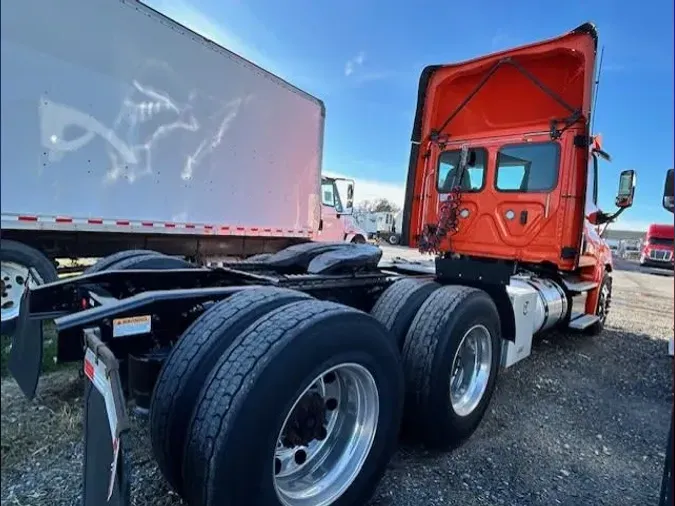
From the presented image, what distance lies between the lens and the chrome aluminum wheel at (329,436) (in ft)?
6.97

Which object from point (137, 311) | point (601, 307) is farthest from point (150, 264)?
point (601, 307)

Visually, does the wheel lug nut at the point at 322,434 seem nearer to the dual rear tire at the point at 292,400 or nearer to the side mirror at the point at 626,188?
the dual rear tire at the point at 292,400

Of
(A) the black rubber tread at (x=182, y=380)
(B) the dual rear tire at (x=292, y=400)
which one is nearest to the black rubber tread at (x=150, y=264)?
(B) the dual rear tire at (x=292, y=400)

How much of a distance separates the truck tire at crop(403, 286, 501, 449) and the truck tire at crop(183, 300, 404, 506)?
0.56m

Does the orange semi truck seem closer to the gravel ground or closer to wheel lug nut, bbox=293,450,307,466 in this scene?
wheel lug nut, bbox=293,450,307,466

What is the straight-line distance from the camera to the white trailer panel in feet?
15.5

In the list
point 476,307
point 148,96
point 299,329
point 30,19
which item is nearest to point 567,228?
point 476,307

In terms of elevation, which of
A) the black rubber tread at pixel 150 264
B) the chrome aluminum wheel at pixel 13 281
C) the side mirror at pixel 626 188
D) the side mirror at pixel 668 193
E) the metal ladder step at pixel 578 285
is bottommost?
the chrome aluminum wheel at pixel 13 281

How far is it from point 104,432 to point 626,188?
549cm

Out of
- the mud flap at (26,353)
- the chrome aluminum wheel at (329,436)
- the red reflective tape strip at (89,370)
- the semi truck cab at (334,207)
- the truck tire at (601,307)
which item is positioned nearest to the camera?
the red reflective tape strip at (89,370)

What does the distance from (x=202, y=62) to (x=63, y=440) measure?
5163 millimetres

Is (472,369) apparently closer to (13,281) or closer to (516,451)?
(516,451)

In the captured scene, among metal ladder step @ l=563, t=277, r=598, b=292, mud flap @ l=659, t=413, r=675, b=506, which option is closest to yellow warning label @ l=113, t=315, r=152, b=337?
mud flap @ l=659, t=413, r=675, b=506

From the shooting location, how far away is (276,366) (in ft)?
5.73
